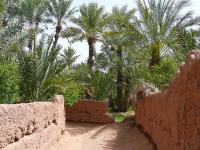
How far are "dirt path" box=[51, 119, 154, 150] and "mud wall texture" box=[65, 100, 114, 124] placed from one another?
2.62ft

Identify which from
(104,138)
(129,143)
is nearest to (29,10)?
(104,138)

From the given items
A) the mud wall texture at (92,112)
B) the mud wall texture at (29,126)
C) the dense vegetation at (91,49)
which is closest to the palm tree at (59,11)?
the dense vegetation at (91,49)

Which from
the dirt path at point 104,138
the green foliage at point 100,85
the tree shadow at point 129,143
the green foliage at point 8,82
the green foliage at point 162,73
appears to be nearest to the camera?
the tree shadow at point 129,143

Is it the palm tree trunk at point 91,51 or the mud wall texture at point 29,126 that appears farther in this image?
the palm tree trunk at point 91,51

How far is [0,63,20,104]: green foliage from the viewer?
1414cm

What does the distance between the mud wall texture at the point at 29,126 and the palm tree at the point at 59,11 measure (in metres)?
14.5

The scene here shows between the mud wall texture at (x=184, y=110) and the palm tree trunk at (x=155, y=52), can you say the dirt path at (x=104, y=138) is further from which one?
the palm tree trunk at (x=155, y=52)

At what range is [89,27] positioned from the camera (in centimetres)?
2648

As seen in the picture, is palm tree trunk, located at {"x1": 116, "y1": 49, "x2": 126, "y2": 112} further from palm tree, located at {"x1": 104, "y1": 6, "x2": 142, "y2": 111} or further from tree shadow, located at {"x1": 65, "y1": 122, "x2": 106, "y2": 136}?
tree shadow, located at {"x1": 65, "y1": 122, "x2": 106, "y2": 136}

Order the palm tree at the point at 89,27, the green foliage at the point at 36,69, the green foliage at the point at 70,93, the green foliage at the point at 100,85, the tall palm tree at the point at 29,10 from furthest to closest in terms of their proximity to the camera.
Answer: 1. the palm tree at the point at 89,27
2. the green foliage at the point at 100,85
3. the tall palm tree at the point at 29,10
4. the green foliage at the point at 70,93
5. the green foliage at the point at 36,69

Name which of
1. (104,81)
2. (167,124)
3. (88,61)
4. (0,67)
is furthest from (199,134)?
(88,61)

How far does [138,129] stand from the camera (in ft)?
55.2

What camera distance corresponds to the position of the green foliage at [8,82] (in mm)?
14141

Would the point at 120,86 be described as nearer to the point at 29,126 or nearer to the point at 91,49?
the point at 91,49
